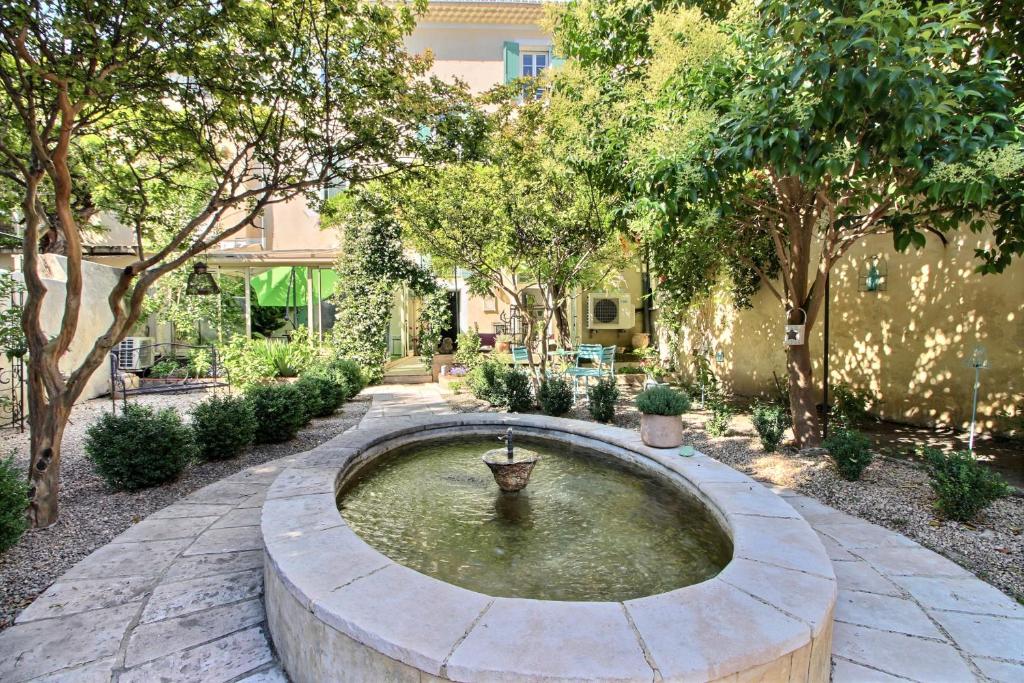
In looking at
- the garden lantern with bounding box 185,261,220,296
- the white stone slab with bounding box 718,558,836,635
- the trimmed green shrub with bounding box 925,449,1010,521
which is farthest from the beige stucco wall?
the garden lantern with bounding box 185,261,220,296

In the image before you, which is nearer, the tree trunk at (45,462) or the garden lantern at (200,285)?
the tree trunk at (45,462)

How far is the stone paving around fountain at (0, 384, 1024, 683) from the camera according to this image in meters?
2.20

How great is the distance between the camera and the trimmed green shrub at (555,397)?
7633mm

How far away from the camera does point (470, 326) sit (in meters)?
15.2

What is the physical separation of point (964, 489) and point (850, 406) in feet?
11.4

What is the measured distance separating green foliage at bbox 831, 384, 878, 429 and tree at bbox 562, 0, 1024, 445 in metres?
2.82

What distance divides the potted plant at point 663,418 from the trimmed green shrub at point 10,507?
489 centimetres

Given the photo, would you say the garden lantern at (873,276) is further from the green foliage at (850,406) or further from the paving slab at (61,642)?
the paving slab at (61,642)

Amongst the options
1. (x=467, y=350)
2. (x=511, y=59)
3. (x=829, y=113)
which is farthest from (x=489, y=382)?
(x=511, y=59)

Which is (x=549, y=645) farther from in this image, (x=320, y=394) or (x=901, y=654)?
(x=320, y=394)

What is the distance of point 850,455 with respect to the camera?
470cm

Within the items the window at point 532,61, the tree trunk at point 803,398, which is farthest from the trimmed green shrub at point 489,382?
the window at point 532,61

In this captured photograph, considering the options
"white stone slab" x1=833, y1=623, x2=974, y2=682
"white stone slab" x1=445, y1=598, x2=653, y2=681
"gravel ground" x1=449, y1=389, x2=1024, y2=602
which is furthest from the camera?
"gravel ground" x1=449, y1=389, x2=1024, y2=602

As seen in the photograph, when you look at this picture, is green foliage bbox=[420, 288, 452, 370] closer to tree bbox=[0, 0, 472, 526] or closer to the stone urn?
tree bbox=[0, 0, 472, 526]
